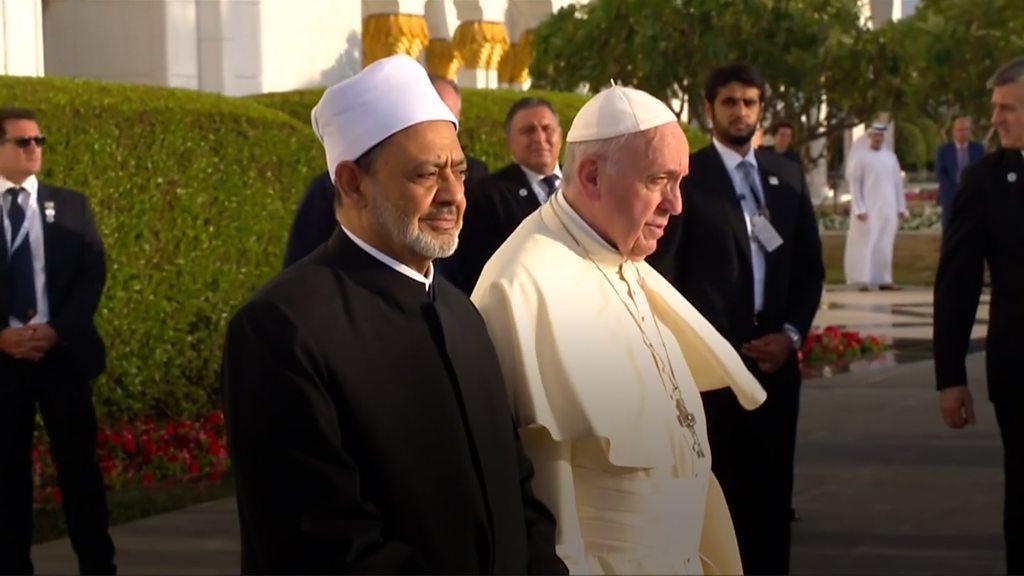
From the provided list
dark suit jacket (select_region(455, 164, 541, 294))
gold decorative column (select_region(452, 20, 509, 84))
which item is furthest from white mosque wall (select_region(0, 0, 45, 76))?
gold decorative column (select_region(452, 20, 509, 84))

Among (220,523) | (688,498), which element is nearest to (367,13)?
(220,523)

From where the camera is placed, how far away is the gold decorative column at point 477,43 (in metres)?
26.8

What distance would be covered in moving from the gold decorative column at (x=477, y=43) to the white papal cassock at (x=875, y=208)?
586 centimetres

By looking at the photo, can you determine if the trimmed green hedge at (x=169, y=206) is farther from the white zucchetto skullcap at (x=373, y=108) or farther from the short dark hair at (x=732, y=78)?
the white zucchetto skullcap at (x=373, y=108)

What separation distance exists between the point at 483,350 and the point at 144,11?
1407 cm

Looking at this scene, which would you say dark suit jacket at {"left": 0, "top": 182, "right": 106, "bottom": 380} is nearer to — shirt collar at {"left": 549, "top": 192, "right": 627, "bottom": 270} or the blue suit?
shirt collar at {"left": 549, "top": 192, "right": 627, "bottom": 270}

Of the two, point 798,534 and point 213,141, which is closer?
point 798,534

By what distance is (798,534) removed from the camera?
331 inches

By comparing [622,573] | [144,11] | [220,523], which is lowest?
[220,523]

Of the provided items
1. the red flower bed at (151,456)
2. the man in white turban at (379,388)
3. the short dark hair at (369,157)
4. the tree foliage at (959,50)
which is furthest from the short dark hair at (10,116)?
the tree foliage at (959,50)

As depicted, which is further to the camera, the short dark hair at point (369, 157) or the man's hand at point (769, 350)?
the man's hand at point (769, 350)

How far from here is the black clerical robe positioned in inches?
126

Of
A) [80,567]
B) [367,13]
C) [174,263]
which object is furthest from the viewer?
[367,13]

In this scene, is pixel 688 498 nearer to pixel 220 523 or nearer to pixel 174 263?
pixel 220 523
